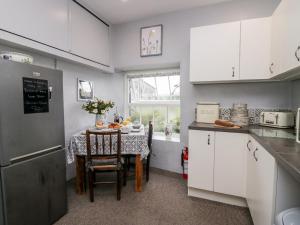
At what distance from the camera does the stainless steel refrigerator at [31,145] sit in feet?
4.20

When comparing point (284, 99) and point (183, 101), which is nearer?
point (284, 99)

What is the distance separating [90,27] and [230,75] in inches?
85.5

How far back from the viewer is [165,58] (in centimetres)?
281

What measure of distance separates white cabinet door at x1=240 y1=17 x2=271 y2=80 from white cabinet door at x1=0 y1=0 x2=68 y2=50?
7.32 ft

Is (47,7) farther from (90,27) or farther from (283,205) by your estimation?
(283,205)

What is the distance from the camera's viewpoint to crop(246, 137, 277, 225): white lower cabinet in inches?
43.4

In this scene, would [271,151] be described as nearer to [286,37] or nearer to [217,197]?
[286,37]

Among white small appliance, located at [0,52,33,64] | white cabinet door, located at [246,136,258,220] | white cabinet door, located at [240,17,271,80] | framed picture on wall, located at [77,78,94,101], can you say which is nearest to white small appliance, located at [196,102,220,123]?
white cabinet door, located at [240,17,271,80]

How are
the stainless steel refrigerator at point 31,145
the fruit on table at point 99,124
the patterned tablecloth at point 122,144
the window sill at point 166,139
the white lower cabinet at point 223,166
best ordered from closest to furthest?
the stainless steel refrigerator at point 31,145 < the white lower cabinet at point 223,166 < the patterned tablecloth at point 122,144 < the fruit on table at point 99,124 < the window sill at point 166,139

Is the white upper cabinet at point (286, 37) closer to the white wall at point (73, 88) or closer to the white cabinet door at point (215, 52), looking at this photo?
the white cabinet door at point (215, 52)

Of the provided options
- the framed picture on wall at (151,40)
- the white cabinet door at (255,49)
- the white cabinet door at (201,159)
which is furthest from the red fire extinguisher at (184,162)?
the framed picture on wall at (151,40)

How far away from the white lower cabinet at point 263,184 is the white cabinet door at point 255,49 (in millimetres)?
862

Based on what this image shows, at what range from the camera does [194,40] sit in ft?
7.43

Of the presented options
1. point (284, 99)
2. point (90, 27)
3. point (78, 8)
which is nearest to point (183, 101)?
point (284, 99)
